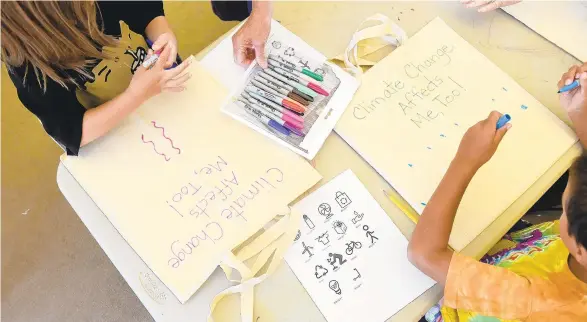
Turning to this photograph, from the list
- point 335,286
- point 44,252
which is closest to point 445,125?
point 335,286

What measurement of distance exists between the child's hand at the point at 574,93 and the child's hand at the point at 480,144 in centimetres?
14

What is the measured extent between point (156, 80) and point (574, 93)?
0.63 meters

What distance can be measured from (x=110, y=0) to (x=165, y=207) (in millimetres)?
384

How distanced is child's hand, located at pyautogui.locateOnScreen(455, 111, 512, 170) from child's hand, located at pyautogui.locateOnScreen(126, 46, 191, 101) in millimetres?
426

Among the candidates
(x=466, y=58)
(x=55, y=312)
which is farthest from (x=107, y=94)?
(x=55, y=312)

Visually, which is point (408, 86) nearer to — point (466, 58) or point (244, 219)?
point (466, 58)

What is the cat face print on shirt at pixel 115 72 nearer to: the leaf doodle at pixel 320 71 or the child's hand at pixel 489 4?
the leaf doodle at pixel 320 71

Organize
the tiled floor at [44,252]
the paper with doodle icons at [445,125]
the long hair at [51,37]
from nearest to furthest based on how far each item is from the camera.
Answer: the long hair at [51,37], the paper with doodle icons at [445,125], the tiled floor at [44,252]

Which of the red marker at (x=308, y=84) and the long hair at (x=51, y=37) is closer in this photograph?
the long hair at (x=51, y=37)

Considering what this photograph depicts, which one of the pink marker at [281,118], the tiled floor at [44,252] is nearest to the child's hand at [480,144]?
the pink marker at [281,118]

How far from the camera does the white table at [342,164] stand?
0.66 metres

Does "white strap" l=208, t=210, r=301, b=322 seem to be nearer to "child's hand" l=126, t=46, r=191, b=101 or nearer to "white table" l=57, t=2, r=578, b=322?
"white table" l=57, t=2, r=578, b=322

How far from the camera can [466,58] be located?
0.81m

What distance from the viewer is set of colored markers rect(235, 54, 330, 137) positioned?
0.75 m
